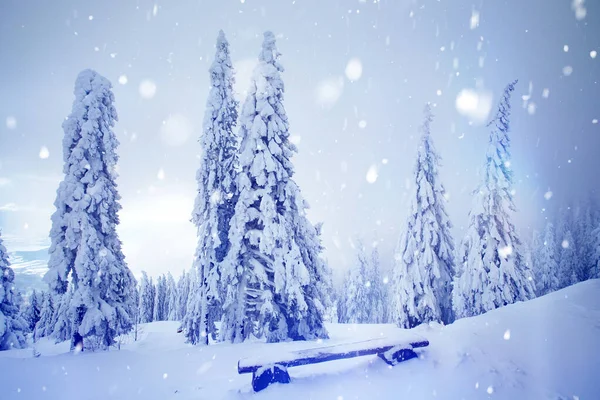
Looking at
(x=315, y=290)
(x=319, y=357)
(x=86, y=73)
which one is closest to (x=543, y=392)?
(x=319, y=357)

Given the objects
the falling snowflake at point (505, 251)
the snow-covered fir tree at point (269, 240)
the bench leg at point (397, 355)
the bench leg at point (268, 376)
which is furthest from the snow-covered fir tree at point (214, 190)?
the falling snowflake at point (505, 251)

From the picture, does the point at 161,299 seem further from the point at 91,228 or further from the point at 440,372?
the point at 440,372

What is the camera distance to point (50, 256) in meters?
14.0

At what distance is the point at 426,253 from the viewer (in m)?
20.6

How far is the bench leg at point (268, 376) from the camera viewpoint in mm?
6495

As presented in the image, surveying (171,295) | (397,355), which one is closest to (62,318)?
(397,355)

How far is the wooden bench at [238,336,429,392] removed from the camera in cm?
663

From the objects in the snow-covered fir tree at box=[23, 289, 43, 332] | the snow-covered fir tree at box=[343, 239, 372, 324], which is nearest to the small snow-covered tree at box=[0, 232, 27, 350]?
the snow-covered fir tree at box=[23, 289, 43, 332]

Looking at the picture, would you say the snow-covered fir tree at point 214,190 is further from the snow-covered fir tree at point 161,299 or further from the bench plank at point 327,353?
the snow-covered fir tree at point 161,299

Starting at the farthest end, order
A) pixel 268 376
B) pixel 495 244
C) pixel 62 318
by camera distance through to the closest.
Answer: pixel 495 244 < pixel 62 318 < pixel 268 376

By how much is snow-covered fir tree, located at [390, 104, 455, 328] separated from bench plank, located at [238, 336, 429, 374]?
1354cm

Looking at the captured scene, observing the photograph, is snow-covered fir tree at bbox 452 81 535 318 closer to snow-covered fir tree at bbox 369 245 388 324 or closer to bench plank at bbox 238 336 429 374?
bench plank at bbox 238 336 429 374

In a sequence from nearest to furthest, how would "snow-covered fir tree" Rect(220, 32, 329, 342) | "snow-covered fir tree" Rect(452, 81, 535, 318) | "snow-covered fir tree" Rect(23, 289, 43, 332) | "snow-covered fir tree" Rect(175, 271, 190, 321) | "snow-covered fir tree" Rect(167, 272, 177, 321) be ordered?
1. "snow-covered fir tree" Rect(220, 32, 329, 342)
2. "snow-covered fir tree" Rect(452, 81, 535, 318)
3. "snow-covered fir tree" Rect(23, 289, 43, 332)
4. "snow-covered fir tree" Rect(175, 271, 190, 321)
5. "snow-covered fir tree" Rect(167, 272, 177, 321)

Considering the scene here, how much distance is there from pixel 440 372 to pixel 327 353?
8.36ft
